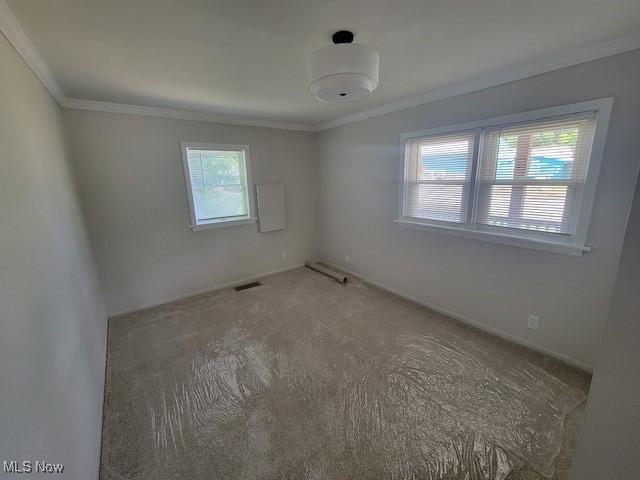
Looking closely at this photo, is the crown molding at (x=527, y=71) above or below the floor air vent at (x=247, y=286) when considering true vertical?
above

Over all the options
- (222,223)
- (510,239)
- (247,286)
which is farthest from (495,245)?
(222,223)

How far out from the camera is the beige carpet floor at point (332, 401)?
146cm

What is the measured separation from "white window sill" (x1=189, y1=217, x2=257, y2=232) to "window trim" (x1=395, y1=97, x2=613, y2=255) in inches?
98.6

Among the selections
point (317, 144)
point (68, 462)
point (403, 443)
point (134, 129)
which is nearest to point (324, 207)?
point (317, 144)

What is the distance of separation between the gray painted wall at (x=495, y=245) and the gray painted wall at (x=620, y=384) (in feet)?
5.94

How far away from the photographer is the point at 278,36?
1.58m

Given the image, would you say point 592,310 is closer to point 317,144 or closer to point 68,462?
point 68,462

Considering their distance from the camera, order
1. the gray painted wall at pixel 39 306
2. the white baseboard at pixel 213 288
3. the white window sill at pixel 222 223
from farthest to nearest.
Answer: the white window sill at pixel 222 223 → the white baseboard at pixel 213 288 → the gray painted wall at pixel 39 306

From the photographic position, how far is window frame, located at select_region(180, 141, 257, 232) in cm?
336

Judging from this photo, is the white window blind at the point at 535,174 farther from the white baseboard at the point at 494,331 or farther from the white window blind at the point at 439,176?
the white baseboard at the point at 494,331

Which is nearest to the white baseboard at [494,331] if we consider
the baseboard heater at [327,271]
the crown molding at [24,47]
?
the baseboard heater at [327,271]

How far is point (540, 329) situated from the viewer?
7.57 feet

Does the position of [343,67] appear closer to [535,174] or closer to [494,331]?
[535,174]

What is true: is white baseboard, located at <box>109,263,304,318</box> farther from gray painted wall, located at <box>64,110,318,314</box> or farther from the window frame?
the window frame
